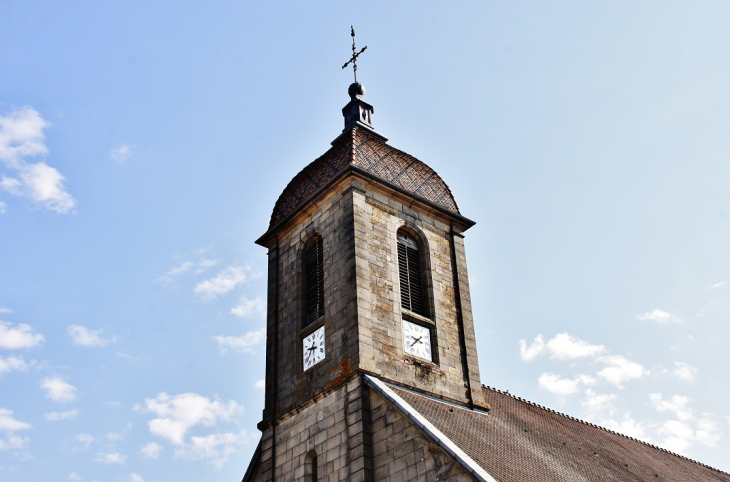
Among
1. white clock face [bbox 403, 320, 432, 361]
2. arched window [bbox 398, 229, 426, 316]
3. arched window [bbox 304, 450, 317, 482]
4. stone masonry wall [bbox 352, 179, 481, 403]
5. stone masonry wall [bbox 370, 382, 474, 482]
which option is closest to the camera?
stone masonry wall [bbox 370, 382, 474, 482]

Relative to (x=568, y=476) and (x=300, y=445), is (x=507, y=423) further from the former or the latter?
(x=300, y=445)

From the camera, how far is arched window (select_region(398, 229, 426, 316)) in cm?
1833

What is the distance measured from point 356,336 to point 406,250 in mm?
3292

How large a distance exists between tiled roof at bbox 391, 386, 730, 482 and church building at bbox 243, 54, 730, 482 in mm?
49

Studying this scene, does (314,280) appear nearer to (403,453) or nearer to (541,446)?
(403,453)

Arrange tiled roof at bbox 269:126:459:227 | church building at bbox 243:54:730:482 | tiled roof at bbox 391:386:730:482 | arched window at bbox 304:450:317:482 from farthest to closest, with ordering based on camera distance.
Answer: tiled roof at bbox 269:126:459:227 < arched window at bbox 304:450:317:482 < church building at bbox 243:54:730:482 < tiled roof at bbox 391:386:730:482

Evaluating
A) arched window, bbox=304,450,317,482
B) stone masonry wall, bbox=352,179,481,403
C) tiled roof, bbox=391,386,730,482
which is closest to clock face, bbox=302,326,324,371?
stone masonry wall, bbox=352,179,481,403

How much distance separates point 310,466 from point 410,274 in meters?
4.92

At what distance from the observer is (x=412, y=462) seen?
14023mm

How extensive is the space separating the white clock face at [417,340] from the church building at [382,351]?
0.09ft

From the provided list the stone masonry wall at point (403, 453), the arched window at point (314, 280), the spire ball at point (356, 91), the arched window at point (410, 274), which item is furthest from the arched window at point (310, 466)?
the spire ball at point (356, 91)

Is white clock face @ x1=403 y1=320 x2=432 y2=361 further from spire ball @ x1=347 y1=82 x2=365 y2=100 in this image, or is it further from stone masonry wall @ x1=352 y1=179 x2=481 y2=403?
spire ball @ x1=347 y1=82 x2=365 y2=100

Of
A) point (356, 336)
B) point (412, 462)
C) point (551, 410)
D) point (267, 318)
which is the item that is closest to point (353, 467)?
point (412, 462)

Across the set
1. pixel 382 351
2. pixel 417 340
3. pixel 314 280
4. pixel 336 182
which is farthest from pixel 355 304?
→ pixel 336 182
